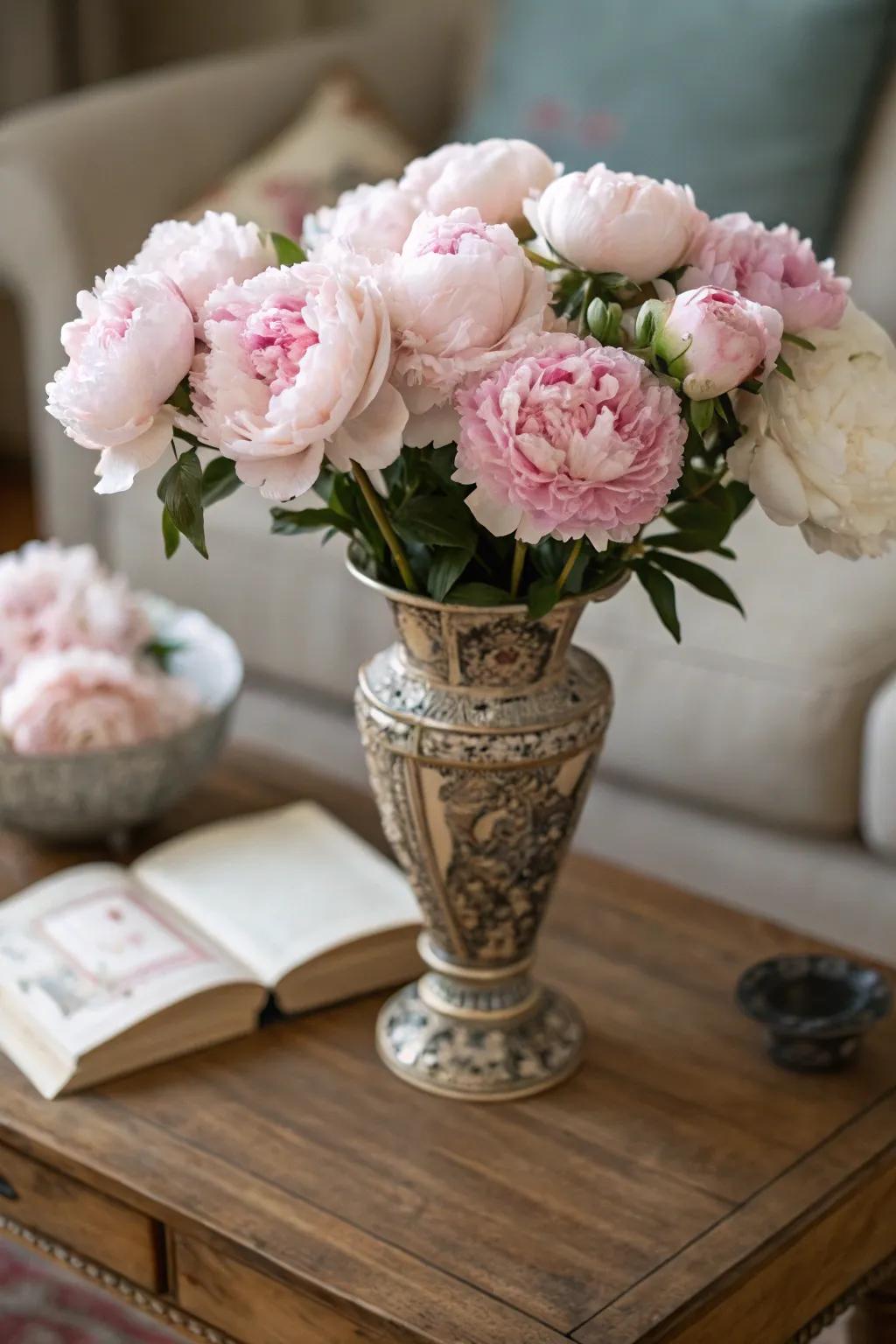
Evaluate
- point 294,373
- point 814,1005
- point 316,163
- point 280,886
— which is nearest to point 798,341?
point 294,373

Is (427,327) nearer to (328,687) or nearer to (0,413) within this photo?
(328,687)

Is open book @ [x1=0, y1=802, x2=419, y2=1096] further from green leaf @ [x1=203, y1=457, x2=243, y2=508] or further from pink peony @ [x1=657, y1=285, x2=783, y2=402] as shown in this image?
pink peony @ [x1=657, y1=285, x2=783, y2=402]

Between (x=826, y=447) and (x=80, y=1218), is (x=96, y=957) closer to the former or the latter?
(x=80, y=1218)

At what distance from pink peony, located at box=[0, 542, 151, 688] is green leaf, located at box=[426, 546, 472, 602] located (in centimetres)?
51

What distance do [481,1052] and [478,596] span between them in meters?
0.32

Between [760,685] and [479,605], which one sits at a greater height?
[479,605]

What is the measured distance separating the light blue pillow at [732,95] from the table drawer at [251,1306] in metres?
1.53

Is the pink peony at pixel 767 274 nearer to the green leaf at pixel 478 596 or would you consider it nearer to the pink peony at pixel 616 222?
the pink peony at pixel 616 222

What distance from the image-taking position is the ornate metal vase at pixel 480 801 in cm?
99

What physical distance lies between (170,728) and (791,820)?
619 millimetres

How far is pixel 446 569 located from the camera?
940 mm

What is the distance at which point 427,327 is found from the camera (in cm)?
84

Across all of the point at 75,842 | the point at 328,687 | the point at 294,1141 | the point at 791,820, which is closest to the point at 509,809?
the point at 294,1141

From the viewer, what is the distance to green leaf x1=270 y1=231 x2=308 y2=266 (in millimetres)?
940
